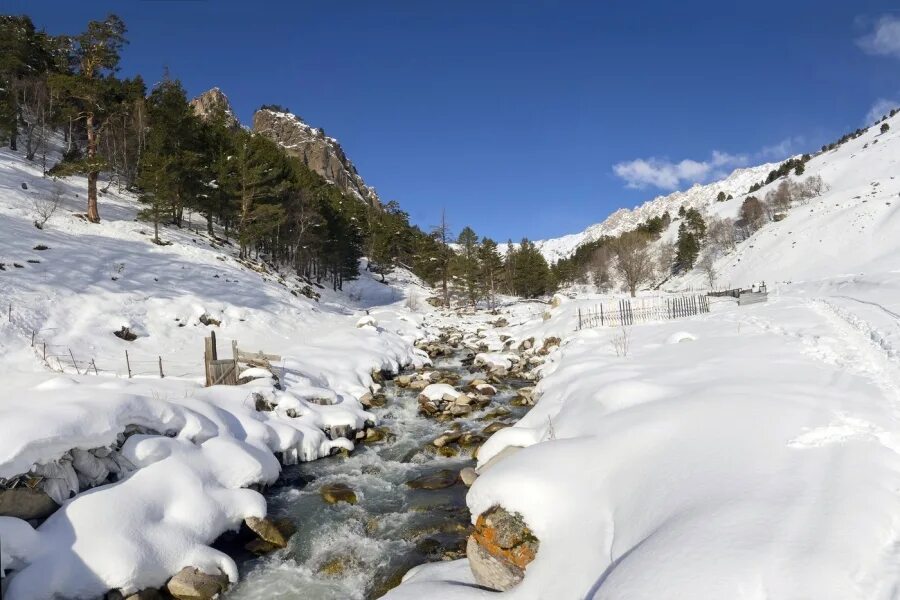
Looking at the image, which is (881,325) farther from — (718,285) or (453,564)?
(718,285)

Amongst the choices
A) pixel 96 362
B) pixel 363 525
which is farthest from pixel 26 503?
pixel 96 362

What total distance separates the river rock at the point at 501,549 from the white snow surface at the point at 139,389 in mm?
4238

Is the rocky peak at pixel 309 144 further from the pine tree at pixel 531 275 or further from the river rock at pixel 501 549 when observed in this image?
the river rock at pixel 501 549

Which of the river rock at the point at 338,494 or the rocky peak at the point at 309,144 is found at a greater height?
the rocky peak at the point at 309,144

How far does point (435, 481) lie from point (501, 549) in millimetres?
4952

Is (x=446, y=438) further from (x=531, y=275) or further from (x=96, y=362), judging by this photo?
(x=531, y=275)

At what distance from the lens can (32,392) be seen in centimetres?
844

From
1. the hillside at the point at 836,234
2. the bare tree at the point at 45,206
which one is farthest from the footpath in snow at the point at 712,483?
the hillside at the point at 836,234

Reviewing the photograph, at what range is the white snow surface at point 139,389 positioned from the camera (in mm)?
6453

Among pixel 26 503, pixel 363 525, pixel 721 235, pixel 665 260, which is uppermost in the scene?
pixel 721 235

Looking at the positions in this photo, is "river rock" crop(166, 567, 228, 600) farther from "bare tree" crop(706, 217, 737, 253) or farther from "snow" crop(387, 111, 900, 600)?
"bare tree" crop(706, 217, 737, 253)

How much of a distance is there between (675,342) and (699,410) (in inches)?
342

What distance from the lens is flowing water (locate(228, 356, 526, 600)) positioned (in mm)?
6992

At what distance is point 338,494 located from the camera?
9.66m
